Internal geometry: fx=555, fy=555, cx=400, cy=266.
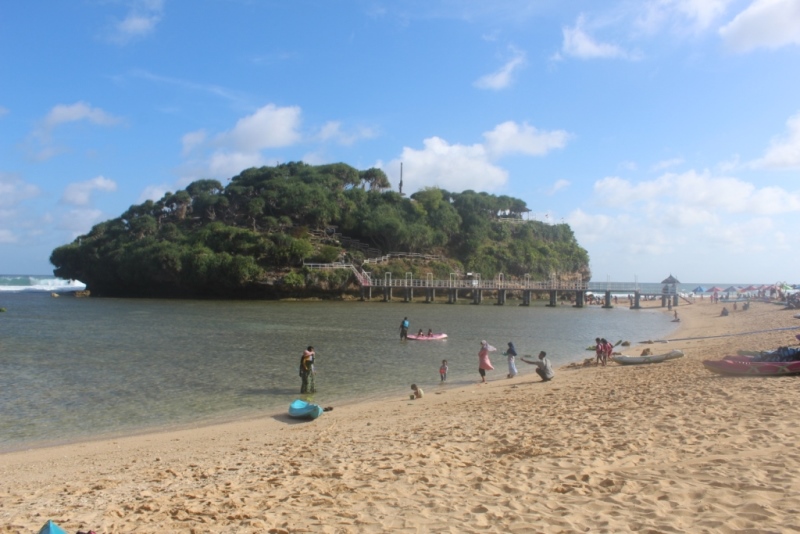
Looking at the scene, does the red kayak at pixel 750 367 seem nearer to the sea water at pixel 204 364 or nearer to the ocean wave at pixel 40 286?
the sea water at pixel 204 364

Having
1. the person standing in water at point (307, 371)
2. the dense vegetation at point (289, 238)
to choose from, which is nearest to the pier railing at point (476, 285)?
the dense vegetation at point (289, 238)

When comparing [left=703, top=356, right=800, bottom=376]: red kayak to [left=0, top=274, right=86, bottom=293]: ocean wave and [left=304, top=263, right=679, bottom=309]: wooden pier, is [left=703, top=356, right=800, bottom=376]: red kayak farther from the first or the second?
[left=0, top=274, right=86, bottom=293]: ocean wave

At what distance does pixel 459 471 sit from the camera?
8.09 meters

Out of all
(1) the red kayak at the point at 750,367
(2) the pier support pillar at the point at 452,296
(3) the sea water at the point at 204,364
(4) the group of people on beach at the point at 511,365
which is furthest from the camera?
(2) the pier support pillar at the point at 452,296

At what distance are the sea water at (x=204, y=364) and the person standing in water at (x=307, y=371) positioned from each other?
0.36m

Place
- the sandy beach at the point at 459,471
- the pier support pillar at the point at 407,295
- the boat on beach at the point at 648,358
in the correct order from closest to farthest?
the sandy beach at the point at 459,471, the boat on beach at the point at 648,358, the pier support pillar at the point at 407,295

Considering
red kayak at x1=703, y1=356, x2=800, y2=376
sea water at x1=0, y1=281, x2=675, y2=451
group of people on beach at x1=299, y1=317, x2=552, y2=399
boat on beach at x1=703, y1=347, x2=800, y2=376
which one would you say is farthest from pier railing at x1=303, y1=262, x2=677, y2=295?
boat on beach at x1=703, y1=347, x2=800, y2=376

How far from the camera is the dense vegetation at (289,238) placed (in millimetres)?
76250

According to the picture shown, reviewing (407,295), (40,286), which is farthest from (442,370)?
(40,286)

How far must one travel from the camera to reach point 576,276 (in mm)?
107938

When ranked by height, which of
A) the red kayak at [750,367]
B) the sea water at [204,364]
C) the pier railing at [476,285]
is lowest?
the sea water at [204,364]

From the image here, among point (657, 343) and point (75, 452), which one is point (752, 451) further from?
point (657, 343)

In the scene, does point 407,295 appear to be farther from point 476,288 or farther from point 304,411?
point 304,411

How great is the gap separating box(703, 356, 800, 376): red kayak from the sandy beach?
661 mm
